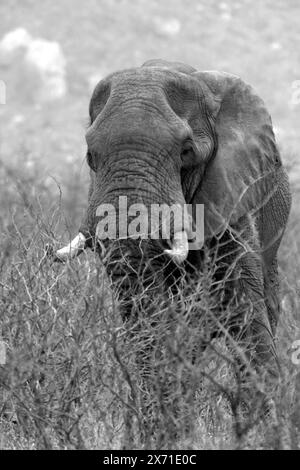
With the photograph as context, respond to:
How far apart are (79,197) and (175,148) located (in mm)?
11111

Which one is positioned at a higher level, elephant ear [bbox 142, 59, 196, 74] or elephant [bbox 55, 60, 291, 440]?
elephant ear [bbox 142, 59, 196, 74]

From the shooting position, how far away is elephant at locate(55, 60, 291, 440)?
6.48m

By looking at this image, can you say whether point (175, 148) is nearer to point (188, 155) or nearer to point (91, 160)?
point (188, 155)

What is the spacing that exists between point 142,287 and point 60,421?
71 cm

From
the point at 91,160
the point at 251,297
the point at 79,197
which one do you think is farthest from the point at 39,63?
the point at 91,160

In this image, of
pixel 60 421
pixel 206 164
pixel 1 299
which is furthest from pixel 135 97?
pixel 60 421

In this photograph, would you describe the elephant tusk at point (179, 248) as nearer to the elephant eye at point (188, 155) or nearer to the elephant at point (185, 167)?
the elephant at point (185, 167)

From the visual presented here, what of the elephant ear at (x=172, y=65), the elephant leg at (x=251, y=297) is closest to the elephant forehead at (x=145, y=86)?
the elephant ear at (x=172, y=65)

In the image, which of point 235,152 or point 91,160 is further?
point 235,152

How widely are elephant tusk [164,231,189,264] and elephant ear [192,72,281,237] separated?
482 mm

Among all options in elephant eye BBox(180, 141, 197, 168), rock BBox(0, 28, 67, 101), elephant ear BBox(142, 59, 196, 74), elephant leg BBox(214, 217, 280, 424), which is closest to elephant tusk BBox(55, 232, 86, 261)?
elephant eye BBox(180, 141, 197, 168)

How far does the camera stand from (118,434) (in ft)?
20.4

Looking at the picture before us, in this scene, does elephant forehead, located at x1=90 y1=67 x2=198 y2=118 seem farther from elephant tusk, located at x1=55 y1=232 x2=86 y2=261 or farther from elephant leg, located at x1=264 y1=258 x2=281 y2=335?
elephant leg, located at x1=264 y1=258 x2=281 y2=335

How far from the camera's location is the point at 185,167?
6891mm
